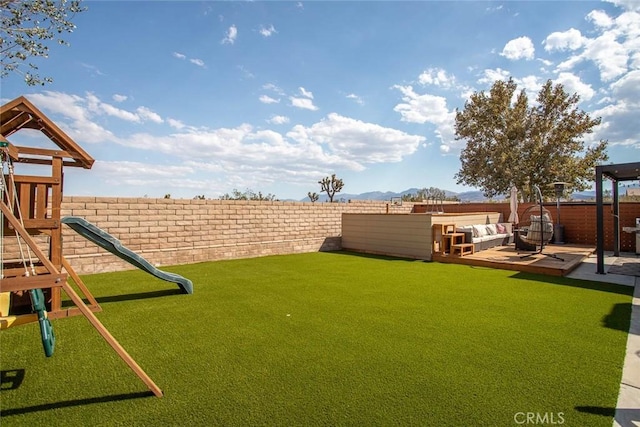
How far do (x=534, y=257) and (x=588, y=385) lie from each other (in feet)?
20.7

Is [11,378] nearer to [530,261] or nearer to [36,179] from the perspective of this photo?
[36,179]

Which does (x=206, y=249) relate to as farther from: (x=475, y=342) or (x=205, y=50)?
(x=475, y=342)

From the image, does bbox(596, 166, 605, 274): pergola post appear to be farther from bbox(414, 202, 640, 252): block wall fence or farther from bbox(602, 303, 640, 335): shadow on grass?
bbox(414, 202, 640, 252): block wall fence

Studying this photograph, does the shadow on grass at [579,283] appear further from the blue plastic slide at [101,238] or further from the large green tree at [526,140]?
the large green tree at [526,140]

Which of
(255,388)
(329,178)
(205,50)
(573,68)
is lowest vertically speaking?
(255,388)

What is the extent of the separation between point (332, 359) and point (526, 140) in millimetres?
18121

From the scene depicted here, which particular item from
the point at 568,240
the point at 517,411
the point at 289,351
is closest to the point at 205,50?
the point at 289,351

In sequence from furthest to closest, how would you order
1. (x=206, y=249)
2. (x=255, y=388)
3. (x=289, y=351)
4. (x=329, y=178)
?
(x=329, y=178), (x=206, y=249), (x=289, y=351), (x=255, y=388)

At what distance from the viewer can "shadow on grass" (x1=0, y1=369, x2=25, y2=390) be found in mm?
2199

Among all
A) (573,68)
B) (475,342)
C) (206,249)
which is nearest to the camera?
(475,342)

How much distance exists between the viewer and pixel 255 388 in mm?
2137
